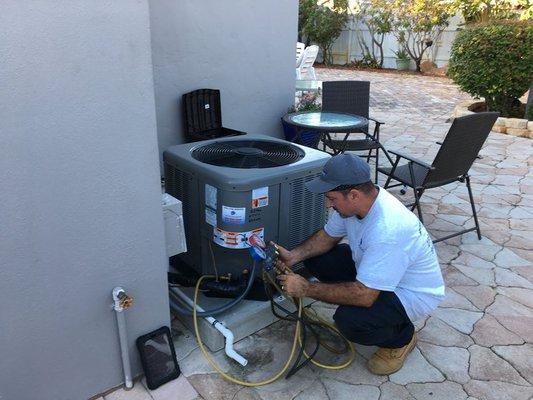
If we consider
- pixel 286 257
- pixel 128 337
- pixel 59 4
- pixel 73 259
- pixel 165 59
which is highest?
pixel 59 4

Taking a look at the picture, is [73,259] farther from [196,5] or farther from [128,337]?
[196,5]

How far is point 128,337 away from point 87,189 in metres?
0.79

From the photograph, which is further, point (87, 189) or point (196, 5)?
point (196, 5)

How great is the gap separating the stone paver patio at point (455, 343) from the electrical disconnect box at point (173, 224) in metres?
0.56

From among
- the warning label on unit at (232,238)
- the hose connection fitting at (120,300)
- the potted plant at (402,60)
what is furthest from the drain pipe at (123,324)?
the potted plant at (402,60)

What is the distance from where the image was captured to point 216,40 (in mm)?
4230

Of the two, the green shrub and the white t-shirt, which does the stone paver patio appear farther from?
the green shrub

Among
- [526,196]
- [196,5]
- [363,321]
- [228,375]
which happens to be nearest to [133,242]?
[228,375]

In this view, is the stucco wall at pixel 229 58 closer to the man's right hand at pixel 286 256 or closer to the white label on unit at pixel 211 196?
the white label on unit at pixel 211 196

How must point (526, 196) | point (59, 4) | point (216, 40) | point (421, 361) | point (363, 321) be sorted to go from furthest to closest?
point (526, 196) < point (216, 40) < point (421, 361) < point (363, 321) < point (59, 4)

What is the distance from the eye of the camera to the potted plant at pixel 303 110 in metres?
4.75

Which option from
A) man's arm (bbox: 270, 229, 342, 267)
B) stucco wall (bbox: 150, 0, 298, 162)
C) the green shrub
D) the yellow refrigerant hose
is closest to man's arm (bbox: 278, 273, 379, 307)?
the yellow refrigerant hose

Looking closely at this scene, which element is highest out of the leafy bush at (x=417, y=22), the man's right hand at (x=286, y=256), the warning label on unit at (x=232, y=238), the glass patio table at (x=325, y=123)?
the leafy bush at (x=417, y=22)

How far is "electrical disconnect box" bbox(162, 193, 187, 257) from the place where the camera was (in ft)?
7.43
